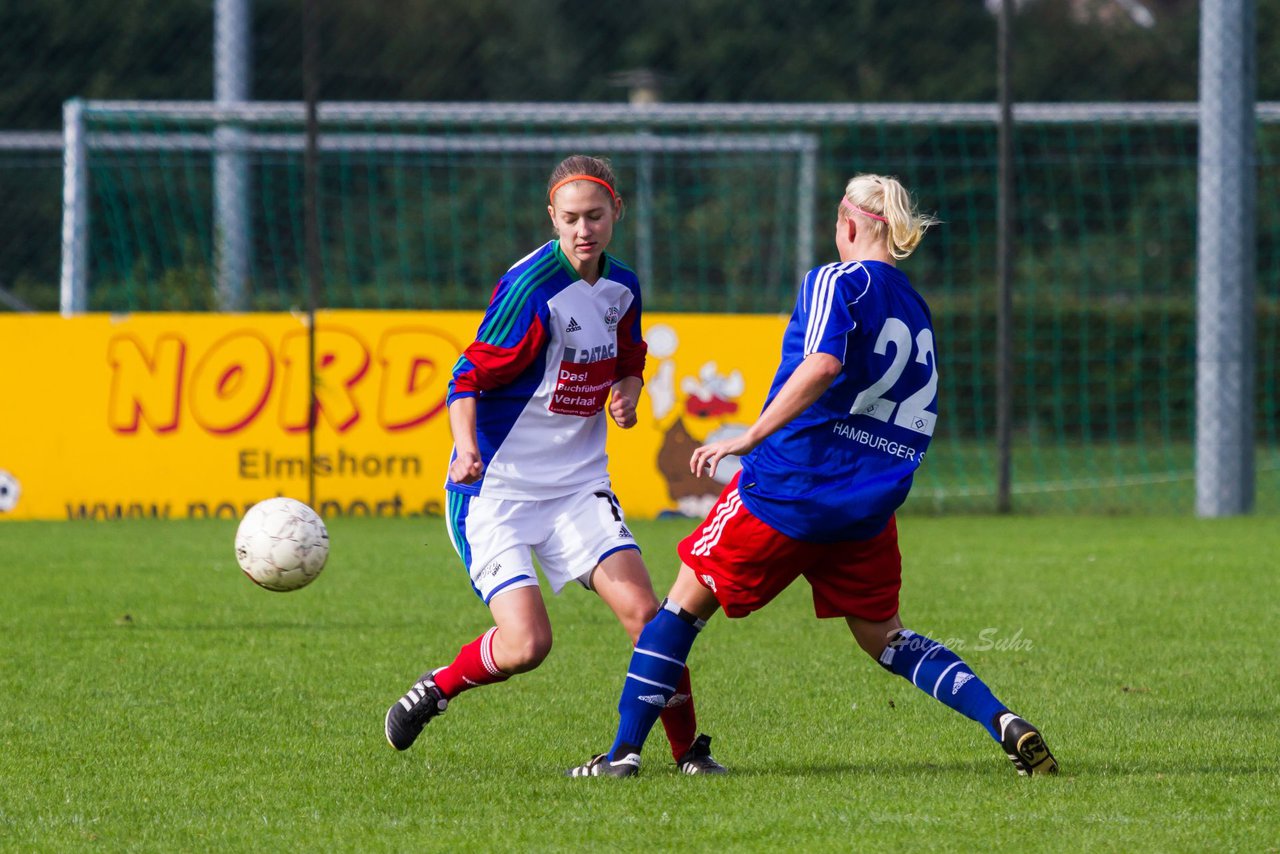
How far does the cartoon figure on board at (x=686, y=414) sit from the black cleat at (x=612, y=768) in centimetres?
690

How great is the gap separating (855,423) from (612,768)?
1179 millimetres

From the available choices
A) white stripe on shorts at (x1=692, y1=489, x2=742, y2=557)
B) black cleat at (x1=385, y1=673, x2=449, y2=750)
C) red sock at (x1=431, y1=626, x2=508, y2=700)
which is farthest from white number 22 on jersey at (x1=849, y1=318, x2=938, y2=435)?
black cleat at (x1=385, y1=673, x2=449, y2=750)

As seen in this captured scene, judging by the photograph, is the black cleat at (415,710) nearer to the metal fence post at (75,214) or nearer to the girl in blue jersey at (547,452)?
the girl in blue jersey at (547,452)

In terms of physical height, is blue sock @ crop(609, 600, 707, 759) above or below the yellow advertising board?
below

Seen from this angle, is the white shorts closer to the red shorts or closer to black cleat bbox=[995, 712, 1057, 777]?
the red shorts

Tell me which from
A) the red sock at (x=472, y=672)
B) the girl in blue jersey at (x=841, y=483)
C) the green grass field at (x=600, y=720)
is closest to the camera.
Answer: the green grass field at (x=600, y=720)

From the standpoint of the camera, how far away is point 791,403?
14.8 ft

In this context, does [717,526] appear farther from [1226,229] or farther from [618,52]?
[618,52]

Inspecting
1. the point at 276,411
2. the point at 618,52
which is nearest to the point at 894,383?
the point at 276,411

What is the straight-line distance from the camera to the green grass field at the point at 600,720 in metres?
4.34

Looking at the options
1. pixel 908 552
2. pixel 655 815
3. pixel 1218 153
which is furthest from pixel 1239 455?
pixel 655 815

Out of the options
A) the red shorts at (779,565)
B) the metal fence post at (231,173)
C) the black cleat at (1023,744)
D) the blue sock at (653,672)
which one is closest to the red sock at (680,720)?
the blue sock at (653,672)

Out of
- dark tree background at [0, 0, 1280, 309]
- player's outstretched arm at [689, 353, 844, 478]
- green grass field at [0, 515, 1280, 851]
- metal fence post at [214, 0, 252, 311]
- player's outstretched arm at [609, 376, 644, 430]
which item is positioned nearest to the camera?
green grass field at [0, 515, 1280, 851]

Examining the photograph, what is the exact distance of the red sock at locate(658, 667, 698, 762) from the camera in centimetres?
502
